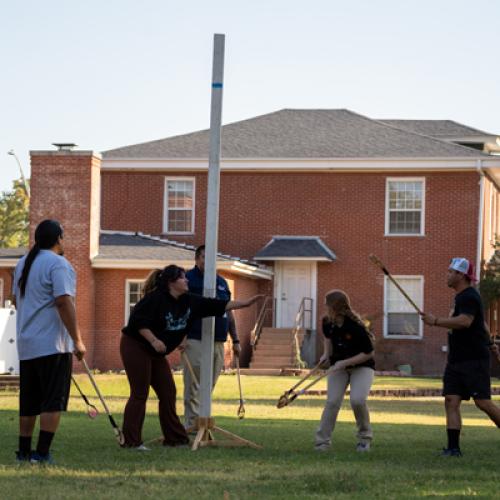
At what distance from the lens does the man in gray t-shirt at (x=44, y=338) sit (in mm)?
11367

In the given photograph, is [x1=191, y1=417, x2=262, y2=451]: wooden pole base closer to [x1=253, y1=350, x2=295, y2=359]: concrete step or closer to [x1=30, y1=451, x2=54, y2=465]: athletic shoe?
[x1=30, y1=451, x2=54, y2=465]: athletic shoe

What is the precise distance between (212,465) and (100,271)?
25.7 metres

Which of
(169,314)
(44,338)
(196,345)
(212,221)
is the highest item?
(212,221)

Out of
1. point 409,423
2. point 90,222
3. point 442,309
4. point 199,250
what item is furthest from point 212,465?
point 442,309

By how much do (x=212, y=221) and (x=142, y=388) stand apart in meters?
1.77

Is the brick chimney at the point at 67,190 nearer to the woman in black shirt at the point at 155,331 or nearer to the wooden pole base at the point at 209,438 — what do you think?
the wooden pole base at the point at 209,438

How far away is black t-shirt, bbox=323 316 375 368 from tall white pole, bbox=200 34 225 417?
3.93ft

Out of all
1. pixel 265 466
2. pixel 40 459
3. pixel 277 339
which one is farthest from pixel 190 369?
pixel 277 339

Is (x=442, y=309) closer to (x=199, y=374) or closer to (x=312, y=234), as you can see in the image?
(x=312, y=234)

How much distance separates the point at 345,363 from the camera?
1347 centimetres

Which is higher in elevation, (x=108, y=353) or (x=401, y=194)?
(x=401, y=194)

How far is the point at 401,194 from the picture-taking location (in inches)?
1594

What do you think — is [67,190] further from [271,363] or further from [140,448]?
[140,448]

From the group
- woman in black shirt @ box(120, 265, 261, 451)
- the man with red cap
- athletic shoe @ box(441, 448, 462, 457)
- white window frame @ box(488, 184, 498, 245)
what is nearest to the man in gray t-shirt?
woman in black shirt @ box(120, 265, 261, 451)
